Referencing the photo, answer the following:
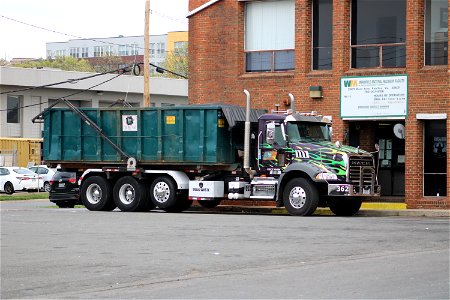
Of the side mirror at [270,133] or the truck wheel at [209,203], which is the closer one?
the side mirror at [270,133]

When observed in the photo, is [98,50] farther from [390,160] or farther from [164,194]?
[164,194]

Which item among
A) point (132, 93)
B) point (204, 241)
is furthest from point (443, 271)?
point (132, 93)

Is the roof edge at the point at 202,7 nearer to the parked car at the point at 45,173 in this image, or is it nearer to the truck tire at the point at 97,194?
the truck tire at the point at 97,194

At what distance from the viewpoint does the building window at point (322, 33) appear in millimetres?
32750

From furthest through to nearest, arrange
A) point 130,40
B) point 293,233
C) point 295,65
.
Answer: point 130,40, point 295,65, point 293,233

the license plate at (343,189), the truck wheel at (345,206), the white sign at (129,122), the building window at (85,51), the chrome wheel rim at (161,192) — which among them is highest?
the building window at (85,51)

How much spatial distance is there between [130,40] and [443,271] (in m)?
135

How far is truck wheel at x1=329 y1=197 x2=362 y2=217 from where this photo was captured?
28.4m

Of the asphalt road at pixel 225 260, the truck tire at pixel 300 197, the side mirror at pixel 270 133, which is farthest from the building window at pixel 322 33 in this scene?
the asphalt road at pixel 225 260

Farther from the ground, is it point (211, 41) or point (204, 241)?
point (211, 41)

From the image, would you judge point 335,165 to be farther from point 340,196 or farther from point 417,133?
point 417,133

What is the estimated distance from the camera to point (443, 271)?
13258 mm

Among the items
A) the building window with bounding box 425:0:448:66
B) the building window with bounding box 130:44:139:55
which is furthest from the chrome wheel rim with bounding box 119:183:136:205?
the building window with bounding box 130:44:139:55

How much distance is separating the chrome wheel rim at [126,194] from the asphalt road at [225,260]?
685 cm
